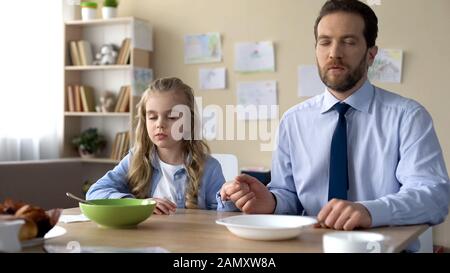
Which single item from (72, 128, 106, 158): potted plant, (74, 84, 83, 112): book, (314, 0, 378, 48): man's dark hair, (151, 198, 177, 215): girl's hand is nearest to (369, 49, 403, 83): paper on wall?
(314, 0, 378, 48): man's dark hair

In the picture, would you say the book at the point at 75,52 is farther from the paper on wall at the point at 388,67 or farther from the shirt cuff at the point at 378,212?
the shirt cuff at the point at 378,212

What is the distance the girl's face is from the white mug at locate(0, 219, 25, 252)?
1.02 meters

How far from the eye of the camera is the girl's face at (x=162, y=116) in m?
2.04

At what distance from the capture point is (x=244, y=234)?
1160mm

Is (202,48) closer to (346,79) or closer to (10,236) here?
(346,79)

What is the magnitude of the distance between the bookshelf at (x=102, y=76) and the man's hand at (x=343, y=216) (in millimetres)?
3081

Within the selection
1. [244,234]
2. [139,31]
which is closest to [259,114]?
[139,31]

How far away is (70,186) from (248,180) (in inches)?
98.8

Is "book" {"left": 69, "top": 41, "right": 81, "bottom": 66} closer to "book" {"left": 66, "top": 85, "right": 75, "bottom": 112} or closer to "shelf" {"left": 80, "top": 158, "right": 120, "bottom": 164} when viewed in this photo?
"book" {"left": 66, "top": 85, "right": 75, "bottom": 112}

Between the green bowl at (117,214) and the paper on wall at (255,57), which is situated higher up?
the paper on wall at (255,57)

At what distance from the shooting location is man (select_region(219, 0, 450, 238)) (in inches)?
59.7

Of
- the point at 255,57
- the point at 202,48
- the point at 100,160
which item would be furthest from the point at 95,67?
the point at 255,57

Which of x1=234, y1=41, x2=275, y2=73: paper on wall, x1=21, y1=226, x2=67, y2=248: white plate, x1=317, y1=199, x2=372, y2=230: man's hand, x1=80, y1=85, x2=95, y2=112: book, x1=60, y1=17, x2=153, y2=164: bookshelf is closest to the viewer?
x1=21, y1=226, x2=67, y2=248: white plate

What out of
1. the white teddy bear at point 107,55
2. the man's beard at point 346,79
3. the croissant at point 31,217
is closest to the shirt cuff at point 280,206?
the man's beard at point 346,79
